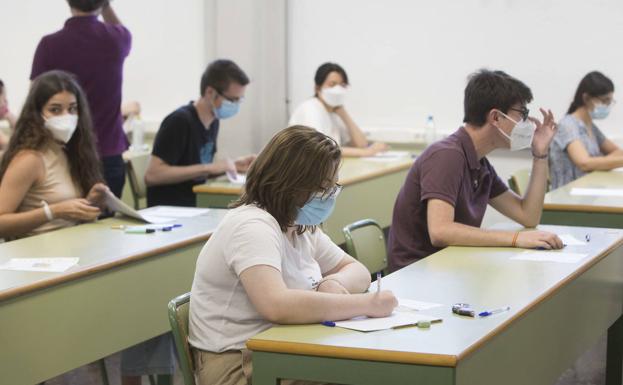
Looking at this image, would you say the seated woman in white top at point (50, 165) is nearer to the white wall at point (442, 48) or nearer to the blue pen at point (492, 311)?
the blue pen at point (492, 311)

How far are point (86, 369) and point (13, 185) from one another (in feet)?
3.25

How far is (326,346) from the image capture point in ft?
6.37

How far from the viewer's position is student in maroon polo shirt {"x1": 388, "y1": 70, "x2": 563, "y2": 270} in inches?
121

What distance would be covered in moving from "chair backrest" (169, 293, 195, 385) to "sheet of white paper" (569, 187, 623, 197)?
260cm

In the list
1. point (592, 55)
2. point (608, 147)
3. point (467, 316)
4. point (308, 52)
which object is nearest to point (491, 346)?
point (467, 316)

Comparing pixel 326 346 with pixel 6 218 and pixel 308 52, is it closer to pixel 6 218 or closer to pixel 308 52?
pixel 6 218

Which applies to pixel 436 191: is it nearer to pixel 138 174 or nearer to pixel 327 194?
pixel 327 194

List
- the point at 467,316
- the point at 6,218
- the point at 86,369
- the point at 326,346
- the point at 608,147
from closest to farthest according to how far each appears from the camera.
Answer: the point at 326,346 < the point at 467,316 < the point at 6,218 < the point at 86,369 < the point at 608,147

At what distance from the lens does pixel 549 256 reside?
9.62ft

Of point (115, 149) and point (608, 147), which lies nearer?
point (115, 149)

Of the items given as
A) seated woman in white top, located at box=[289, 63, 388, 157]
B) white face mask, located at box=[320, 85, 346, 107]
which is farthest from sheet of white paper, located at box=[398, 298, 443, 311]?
white face mask, located at box=[320, 85, 346, 107]

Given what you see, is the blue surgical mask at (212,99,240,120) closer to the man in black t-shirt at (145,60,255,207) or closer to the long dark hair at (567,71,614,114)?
the man in black t-shirt at (145,60,255,207)

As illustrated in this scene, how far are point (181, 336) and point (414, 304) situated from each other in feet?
1.85

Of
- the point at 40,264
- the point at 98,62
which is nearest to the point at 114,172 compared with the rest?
the point at 98,62
